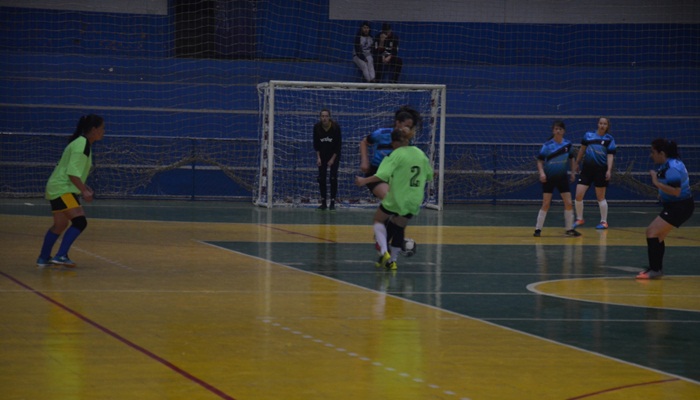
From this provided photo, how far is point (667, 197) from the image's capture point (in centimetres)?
1322

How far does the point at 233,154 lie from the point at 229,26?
480cm

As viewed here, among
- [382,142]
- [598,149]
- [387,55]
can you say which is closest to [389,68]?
[387,55]

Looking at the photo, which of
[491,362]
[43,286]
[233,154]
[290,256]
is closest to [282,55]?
[233,154]

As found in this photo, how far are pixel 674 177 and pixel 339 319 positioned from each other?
5264mm

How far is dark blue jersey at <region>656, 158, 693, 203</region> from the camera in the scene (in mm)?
12977

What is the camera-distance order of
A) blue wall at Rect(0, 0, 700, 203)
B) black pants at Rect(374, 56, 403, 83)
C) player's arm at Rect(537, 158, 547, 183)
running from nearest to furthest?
player's arm at Rect(537, 158, 547, 183)
blue wall at Rect(0, 0, 700, 203)
black pants at Rect(374, 56, 403, 83)

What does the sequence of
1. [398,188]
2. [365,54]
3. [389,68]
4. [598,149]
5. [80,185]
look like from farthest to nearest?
1. [389,68]
2. [365,54]
3. [598,149]
4. [398,188]
5. [80,185]

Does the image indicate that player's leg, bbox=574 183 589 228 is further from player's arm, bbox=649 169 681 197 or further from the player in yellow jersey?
the player in yellow jersey

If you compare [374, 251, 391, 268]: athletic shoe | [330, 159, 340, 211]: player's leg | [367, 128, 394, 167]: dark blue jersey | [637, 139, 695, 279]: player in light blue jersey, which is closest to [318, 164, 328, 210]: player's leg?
[330, 159, 340, 211]: player's leg

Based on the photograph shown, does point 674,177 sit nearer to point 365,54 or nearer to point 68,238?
point 68,238

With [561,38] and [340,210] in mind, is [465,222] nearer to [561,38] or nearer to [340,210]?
[340,210]

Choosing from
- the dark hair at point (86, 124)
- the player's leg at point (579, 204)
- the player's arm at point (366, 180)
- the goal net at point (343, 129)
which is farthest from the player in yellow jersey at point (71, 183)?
the goal net at point (343, 129)

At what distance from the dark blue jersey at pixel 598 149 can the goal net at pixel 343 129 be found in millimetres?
5643

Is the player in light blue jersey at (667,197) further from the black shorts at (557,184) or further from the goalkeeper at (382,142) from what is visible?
the black shorts at (557,184)
